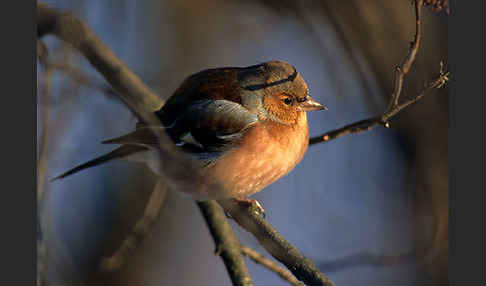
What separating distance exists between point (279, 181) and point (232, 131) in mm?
141

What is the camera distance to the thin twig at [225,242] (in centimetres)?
111

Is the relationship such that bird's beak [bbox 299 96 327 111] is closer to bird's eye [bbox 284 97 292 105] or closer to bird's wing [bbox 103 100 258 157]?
bird's eye [bbox 284 97 292 105]

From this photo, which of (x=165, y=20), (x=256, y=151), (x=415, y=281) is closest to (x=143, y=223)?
(x=256, y=151)

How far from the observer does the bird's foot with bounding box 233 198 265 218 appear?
1155 mm

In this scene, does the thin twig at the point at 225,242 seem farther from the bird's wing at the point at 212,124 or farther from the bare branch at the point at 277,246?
the bird's wing at the point at 212,124

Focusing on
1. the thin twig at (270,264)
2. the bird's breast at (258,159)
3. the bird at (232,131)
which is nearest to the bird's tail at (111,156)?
the bird at (232,131)

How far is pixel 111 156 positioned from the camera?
3.62 ft

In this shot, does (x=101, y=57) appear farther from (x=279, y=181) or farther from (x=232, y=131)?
(x=279, y=181)

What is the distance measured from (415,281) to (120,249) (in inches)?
23.8

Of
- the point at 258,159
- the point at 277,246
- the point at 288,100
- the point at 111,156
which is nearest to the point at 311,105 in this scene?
the point at 288,100

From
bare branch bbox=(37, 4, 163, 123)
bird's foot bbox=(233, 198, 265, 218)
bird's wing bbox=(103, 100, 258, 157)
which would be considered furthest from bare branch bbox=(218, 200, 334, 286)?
bare branch bbox=(37, 4, 163, 123)

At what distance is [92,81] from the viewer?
113cm

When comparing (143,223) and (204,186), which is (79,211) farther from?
(204,186)

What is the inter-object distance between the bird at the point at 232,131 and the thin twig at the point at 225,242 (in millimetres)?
95
